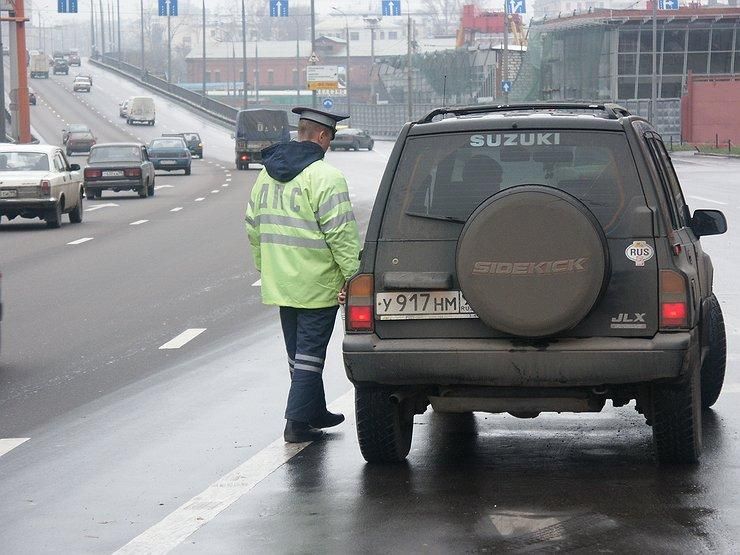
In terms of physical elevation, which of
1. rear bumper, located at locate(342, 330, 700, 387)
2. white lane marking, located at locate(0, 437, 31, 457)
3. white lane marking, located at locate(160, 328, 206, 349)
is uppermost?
rear bumper, located at locate(342, 330, 700, 387)

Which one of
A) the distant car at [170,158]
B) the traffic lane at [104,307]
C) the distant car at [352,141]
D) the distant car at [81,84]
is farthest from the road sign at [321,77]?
the traffic lane at [104,307]

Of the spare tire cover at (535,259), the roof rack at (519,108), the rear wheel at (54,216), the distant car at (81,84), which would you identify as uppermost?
the roof rack at (519,108)

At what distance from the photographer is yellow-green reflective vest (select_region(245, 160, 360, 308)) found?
7.65 meters

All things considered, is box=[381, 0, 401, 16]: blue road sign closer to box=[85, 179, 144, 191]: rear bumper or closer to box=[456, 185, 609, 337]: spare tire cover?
A: box=[85, 179, 144, 191]: rear bumper

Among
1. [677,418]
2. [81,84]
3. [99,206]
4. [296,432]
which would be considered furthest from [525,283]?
[81,84]

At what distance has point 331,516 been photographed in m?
6.11

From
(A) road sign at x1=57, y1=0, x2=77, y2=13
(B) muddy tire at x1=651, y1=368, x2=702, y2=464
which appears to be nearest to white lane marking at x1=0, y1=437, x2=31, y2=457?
(B) muddy tire at x1=651, y1=368, x2=702, y2=464

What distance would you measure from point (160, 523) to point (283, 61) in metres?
189

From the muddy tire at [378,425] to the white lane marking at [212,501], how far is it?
46 centimetres

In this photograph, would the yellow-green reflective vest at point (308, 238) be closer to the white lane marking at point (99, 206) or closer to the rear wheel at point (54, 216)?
the rear wheel at point (54, 216)

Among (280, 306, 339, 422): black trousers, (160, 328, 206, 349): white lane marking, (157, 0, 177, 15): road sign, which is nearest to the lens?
(280, 306, 339, 422): black trousers

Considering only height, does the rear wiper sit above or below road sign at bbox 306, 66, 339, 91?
above

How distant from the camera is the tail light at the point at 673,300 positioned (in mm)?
6539

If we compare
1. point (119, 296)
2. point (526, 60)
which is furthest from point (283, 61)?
point (119, 296)
